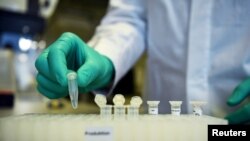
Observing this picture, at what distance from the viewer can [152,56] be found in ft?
3.26

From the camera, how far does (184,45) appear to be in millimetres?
890

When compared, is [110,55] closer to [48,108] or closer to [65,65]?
[65,65]

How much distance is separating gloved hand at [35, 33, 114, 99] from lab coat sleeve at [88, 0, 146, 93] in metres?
0.11

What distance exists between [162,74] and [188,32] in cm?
16

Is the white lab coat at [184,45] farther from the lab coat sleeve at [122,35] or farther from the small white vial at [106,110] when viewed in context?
the small white vial at [106,110]

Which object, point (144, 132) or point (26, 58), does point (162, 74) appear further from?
point (26, 58)

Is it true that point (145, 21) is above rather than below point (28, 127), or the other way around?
above

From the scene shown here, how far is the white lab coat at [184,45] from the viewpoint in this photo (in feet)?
2.63

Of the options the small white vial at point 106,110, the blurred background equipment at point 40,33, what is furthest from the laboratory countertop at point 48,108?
the small white vial at point 106,110

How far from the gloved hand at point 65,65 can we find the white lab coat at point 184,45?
0.15m

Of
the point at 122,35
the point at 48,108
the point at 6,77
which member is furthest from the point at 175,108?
the point at 6,77

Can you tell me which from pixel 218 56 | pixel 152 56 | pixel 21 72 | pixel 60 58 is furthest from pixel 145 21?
pixel 21 72

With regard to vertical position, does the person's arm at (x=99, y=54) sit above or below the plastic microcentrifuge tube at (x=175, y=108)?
above

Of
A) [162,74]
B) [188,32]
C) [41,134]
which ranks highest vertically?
[188,32]
